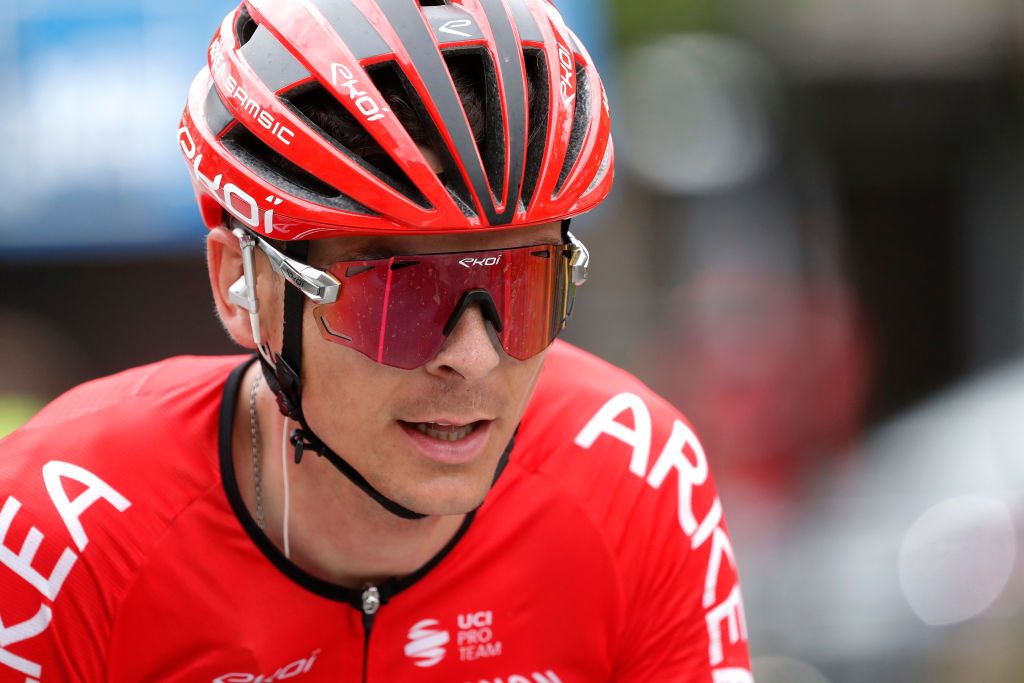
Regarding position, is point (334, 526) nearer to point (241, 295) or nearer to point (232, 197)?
point (241, 295)

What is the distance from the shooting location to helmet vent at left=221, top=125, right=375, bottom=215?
7.49 feet

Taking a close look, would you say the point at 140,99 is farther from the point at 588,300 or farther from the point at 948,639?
the point at 948,639

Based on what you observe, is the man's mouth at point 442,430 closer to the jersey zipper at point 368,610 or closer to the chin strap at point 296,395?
the chin strap at point 296,395

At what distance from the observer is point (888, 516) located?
7.97 metres

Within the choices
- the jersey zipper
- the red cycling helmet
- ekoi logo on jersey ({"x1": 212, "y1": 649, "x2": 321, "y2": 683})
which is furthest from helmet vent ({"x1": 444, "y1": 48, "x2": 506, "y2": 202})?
ekoi logo on jersey ({"x1": 212, "y1": 649, "x2": 321, "y2": 683})

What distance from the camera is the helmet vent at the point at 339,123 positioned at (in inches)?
92.6

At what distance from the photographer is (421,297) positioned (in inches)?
90.5

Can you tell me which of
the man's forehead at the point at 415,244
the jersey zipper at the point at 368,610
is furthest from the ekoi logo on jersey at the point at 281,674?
the man's forehead at the point at 415,244

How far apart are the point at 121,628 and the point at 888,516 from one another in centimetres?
639

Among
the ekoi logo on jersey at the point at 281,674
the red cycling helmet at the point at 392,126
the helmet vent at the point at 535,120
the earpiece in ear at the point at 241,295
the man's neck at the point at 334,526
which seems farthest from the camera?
the man's neck at the point at 334,526

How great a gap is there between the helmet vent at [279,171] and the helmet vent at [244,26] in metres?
0.28

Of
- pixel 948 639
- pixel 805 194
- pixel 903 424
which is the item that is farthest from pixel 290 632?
pixel 805 194

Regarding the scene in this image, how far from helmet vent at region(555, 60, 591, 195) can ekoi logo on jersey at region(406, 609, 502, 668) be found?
1.06 meters

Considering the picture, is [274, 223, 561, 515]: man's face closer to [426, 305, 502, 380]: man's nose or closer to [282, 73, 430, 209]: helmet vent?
[426, 305, 502, 380]: man's nose
